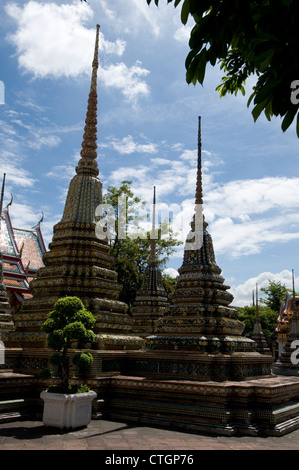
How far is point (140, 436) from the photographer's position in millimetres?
7637

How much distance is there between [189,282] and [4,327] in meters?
5.37

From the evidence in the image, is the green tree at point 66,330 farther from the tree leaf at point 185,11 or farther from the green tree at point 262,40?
the tree leaf at point 185,11

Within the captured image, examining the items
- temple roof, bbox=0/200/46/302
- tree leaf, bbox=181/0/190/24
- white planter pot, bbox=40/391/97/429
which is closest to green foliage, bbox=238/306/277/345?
temple roof, bbox=0/200/46/302

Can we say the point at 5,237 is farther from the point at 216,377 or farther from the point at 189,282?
the point at 216,377

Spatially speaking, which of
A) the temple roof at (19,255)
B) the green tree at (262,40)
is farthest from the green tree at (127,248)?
the green tree at (262,40)

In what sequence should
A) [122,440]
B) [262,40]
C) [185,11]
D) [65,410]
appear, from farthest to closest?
[65,410], [122,440], [185,11], [262,40]

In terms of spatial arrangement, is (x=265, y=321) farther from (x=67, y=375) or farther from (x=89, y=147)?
(x=67, y=375)

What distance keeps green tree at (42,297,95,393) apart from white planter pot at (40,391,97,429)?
29cm

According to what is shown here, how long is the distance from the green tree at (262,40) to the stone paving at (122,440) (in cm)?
542

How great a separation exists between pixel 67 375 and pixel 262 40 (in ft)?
24.1

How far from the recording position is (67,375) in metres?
8.44

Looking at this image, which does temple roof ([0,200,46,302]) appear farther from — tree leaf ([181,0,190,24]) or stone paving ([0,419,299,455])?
tree leaf ([181,0,190,24])

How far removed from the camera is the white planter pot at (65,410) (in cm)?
784

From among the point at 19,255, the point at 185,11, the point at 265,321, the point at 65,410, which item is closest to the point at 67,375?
the point at 65,410
